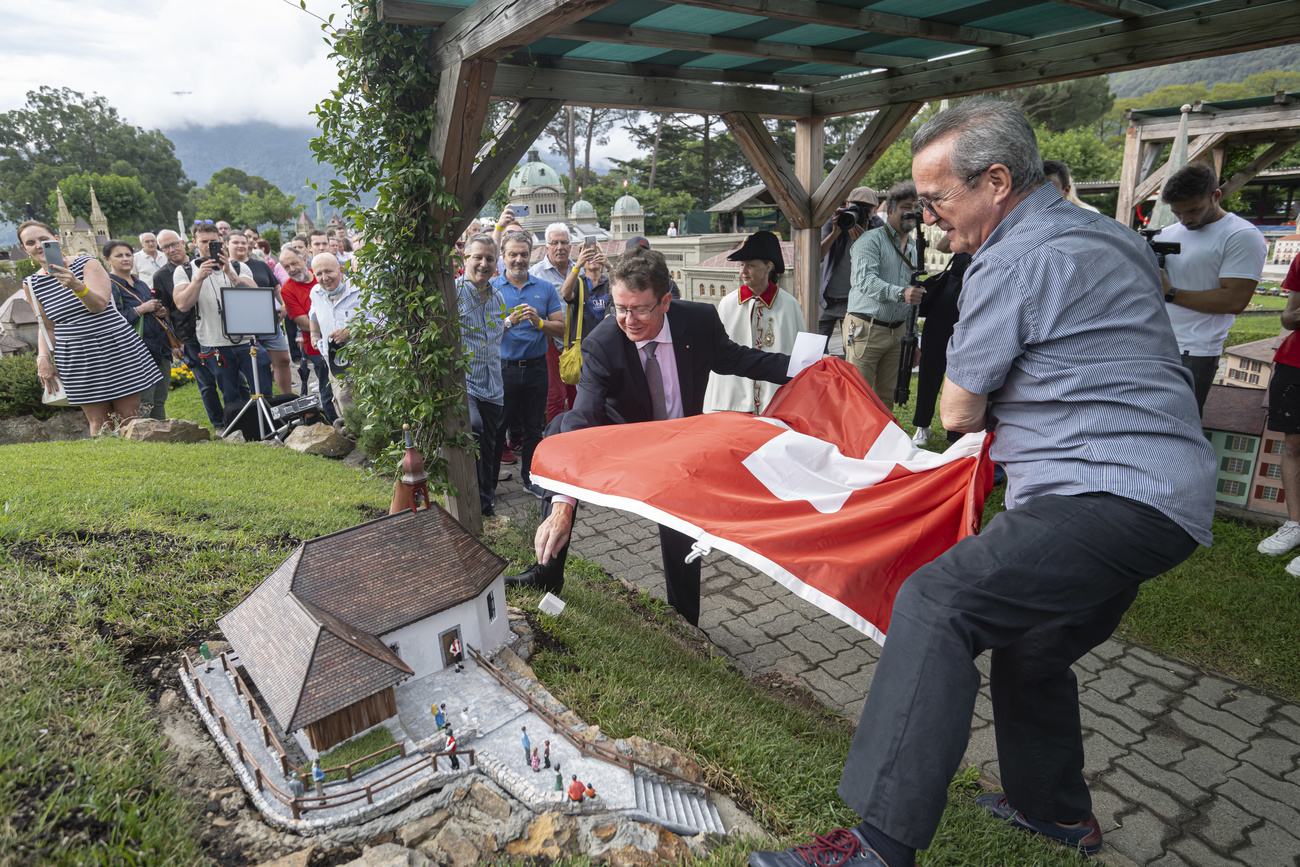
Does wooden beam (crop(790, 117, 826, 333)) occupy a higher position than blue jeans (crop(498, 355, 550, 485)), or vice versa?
wooden beam (crop(790, 117, 826, 333))

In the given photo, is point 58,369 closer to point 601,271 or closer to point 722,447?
point 601,271

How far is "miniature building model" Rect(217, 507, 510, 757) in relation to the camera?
2736 millimetres

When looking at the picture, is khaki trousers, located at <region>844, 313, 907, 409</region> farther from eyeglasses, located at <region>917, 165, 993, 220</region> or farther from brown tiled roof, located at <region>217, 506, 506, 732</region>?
brown tiled roof, located at <region>217, 506, 506, 732</region>

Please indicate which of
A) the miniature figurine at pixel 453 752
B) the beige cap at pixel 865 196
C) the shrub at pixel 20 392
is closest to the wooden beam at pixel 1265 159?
the beige cap at pixel 865 196

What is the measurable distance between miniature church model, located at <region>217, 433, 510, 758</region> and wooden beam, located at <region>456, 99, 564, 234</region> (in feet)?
6.56

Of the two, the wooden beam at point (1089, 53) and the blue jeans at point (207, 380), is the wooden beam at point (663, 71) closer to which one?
the wooden beam at point (1089, 53)

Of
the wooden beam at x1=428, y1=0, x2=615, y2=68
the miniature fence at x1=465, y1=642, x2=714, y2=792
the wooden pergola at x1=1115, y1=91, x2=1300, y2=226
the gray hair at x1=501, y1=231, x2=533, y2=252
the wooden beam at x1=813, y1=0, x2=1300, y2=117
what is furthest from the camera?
the wooden pergola at x1=1115, y1=91, x2=1300, y2=226

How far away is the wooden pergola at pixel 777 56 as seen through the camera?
4.21m

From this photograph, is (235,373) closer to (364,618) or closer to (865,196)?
(364,618)

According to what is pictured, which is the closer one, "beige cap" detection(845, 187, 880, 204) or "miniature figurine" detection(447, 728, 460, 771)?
"miniature figurine" detection(447, 728, 460, 771)

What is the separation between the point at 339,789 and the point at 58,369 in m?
7.55

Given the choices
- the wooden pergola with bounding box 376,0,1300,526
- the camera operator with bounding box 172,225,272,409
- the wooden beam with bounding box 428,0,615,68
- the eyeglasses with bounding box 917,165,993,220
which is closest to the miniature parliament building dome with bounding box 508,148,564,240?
the camera operator with bounding box 172,225,272,409

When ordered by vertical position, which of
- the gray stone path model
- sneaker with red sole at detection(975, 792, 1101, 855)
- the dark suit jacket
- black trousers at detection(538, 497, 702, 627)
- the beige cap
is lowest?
the gray stone path model

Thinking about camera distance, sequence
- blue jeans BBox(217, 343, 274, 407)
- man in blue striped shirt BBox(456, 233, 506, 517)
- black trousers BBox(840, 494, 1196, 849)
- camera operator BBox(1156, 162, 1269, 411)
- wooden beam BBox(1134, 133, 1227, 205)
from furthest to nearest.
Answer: wooden beam BBox(1134, 133, 1227, 205)
blue jeans BBox(217, 343, 274, 407)
man in blue striped shirt BBox(456, 233, 506, 517)
camera operator BBox(1156, 162, 1269, 411)
black trousers BBox(840, 494, 1196, 849)
